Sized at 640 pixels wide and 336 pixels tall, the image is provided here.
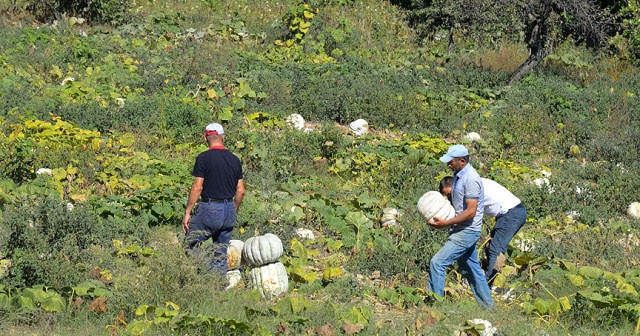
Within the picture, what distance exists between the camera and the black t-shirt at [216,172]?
7355 millimetres

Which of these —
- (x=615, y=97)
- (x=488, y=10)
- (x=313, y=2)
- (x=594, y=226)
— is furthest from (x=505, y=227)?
(x=313, y=2)

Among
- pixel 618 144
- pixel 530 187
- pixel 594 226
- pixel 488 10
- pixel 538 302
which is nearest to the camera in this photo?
pixel 538 302

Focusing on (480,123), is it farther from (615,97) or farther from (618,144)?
(615,97)

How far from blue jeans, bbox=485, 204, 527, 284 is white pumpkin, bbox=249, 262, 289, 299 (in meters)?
2.13

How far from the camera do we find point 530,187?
11.4 m

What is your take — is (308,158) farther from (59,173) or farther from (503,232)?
(503,232)

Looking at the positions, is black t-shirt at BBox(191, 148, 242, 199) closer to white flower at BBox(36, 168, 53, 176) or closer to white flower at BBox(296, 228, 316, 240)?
white flower at BBox(296, 228, 316, 240)

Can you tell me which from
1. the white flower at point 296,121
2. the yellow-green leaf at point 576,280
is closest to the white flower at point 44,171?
the white flower at point 296,121

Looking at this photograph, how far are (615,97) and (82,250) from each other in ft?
38.8

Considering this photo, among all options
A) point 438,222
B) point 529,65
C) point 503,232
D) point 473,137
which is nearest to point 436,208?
point 438,222

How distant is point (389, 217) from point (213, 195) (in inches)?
122

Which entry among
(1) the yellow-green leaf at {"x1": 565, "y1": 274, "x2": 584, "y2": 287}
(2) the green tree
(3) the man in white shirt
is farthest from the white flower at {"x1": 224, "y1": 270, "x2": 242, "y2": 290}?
(2) the green tree

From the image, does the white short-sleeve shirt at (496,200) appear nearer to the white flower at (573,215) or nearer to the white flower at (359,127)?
the white flower at (573,215)

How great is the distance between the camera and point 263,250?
756cm
